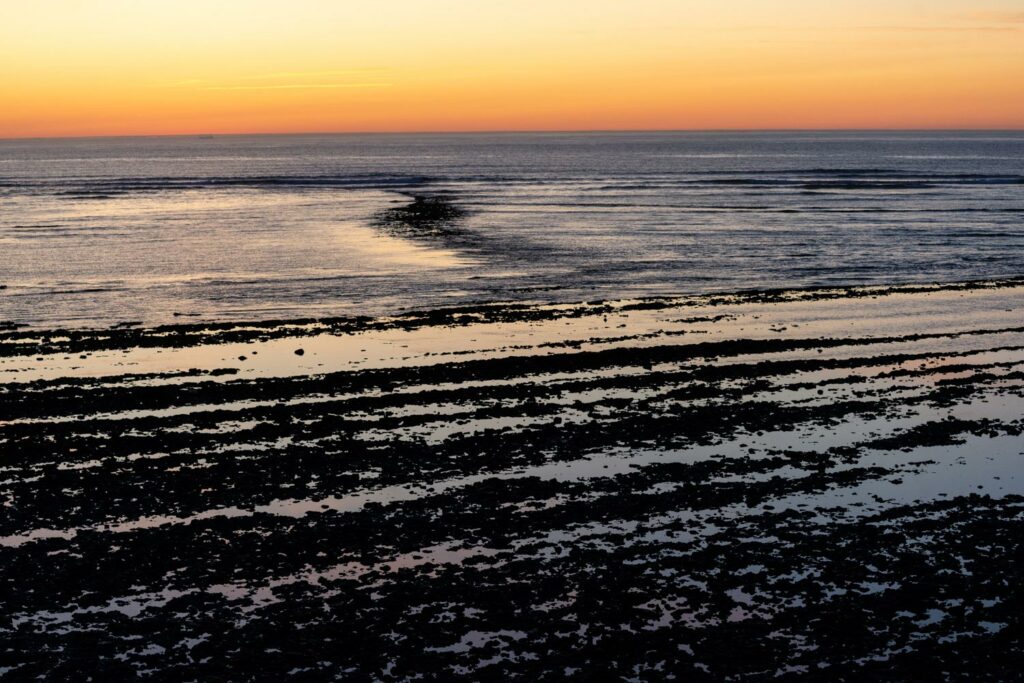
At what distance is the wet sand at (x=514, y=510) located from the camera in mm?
10852

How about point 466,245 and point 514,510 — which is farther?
point 466,245

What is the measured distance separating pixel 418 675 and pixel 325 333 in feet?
59.5

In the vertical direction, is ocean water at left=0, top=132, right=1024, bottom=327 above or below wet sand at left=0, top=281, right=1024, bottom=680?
above

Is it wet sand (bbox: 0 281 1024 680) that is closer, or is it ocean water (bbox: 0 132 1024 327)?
wet sand (bbox: 0 281 1024 680)

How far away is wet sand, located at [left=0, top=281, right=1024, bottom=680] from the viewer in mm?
10852

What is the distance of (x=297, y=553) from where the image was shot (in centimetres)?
1315

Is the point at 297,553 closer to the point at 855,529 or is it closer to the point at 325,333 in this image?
the point at 855,529

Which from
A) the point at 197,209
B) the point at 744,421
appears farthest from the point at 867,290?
the point at 197,209

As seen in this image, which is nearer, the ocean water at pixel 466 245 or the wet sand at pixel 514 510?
the wet sand at pixel 514 510

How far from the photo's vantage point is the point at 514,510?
48.1ft

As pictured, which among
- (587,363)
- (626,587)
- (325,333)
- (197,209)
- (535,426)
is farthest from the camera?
(197,209)

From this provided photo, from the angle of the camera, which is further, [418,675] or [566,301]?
[566,301]

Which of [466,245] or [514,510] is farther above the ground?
[466,245]

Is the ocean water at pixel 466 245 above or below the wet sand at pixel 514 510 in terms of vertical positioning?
above
